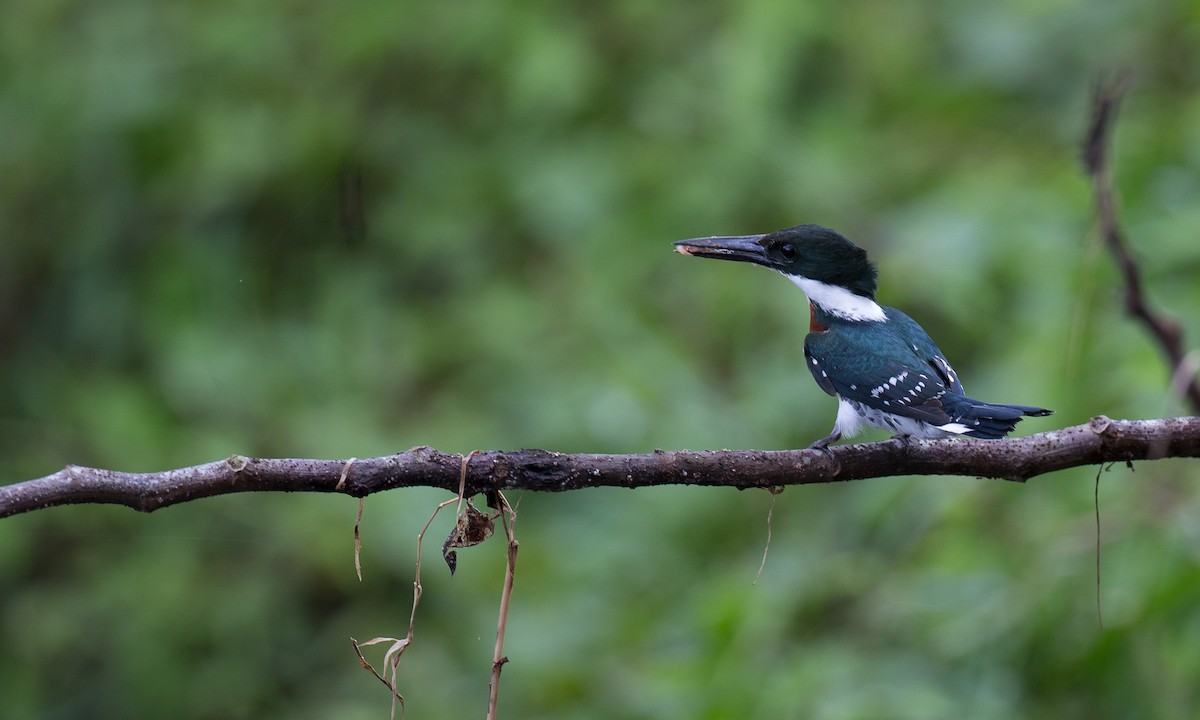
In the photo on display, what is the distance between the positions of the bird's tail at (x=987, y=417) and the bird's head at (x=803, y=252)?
0.41 m

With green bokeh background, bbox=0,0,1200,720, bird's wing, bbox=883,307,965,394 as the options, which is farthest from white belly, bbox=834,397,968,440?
green bokeh background, bbox=0,0,1200,720

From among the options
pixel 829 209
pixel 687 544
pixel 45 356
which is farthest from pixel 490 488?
pixel 45 356

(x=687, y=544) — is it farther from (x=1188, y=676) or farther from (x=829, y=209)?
(x=1188, y=676)

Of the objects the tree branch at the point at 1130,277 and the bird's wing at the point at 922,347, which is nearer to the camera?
the tree branch at the point at 1130,277

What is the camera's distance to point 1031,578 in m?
2.73

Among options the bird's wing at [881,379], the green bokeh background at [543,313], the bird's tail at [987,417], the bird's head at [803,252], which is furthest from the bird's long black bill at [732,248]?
the green bokeh background at [543,313]

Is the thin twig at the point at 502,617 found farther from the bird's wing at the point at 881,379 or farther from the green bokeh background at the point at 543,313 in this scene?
the green bokeh background at the point at 543,313

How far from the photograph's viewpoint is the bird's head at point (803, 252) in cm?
230

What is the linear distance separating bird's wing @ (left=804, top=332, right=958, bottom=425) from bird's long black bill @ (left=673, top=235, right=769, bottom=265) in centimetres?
23

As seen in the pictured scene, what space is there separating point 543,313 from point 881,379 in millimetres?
2641

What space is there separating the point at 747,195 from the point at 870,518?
5.52 feet

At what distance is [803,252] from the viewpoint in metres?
2.33

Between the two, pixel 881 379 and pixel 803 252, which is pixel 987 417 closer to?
pixel 881 379

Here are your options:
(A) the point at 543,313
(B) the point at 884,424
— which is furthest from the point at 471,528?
(A) the point at 543,313
